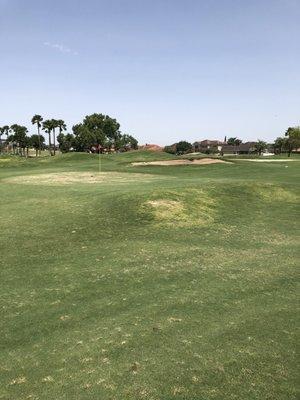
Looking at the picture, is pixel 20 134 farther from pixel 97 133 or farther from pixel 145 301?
pixel 145 301

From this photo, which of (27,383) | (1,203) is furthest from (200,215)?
(27,383)

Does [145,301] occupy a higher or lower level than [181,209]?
lower

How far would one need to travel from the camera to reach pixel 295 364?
761 centimetres

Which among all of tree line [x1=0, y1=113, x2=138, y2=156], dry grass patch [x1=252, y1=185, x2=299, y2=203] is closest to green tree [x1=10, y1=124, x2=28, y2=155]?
tree line [x1=0, y1=113, x2=138, y2=156]

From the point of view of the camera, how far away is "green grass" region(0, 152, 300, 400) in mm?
7031

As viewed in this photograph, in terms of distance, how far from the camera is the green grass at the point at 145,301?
703 cm

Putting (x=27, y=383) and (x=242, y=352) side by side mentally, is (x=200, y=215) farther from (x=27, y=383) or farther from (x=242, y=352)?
(x=27, y=383)

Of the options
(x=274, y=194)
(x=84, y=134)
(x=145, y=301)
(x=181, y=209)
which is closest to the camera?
(x=145, y=301)

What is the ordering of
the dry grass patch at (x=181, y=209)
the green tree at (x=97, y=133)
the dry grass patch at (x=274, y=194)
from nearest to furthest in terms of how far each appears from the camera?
the dry grass patch at (x=181, y=209), the dry grass patch at (x=274, y=194), the green tree at (x=97, y=133)

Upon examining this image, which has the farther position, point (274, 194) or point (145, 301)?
point (274, 194)

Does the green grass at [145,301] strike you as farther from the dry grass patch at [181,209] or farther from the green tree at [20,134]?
the green tree at [20,134]

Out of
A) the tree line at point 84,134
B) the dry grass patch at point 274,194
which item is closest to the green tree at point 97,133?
the tree line at point 84,134

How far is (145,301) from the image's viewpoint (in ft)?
33.4

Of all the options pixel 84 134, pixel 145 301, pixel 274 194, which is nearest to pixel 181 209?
pixel 274 194
